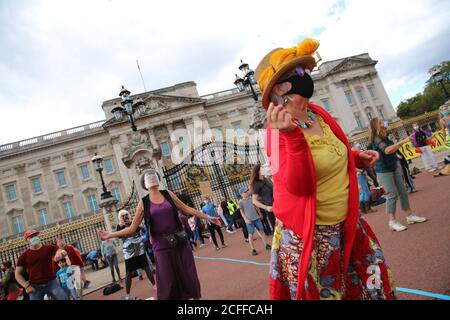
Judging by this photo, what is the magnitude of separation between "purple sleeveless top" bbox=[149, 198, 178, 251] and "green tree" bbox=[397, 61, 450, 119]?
6728cm

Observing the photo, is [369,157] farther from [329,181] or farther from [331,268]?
[331,268]

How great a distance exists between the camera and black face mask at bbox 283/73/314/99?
1791 millimetres

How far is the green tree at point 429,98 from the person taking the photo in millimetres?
58344

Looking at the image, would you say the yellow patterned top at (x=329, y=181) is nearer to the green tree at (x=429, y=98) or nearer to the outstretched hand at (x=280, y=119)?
the outstretched hand at (x=280, y=119)

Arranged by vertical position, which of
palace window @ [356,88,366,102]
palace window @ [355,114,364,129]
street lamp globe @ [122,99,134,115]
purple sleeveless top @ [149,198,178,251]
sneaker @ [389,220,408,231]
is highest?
palace window @ [356,88,366,102]

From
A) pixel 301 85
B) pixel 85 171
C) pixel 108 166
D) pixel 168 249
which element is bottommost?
pixel 168 249

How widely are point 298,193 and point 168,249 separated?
2377mm

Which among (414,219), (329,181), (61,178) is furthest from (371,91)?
(329,181)

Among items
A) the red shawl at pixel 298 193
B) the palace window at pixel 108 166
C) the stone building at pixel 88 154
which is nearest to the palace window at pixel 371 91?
the stone building at pixel 88 154

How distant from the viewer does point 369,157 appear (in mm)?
2107

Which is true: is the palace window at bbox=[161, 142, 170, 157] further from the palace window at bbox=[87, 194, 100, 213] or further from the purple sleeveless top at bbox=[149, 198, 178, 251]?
the purple sleeveless top at bbox=[149, 198, 178, 251]

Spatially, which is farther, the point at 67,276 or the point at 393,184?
the point at 67,276

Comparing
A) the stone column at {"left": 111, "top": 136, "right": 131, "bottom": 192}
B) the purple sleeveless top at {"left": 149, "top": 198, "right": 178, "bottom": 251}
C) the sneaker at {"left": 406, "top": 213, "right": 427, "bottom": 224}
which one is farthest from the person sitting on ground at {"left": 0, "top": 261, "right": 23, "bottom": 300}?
the stone column at {"left": 111, "top": 136, "right": 131, "bottom": 192}

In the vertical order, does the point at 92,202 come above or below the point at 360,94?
below
